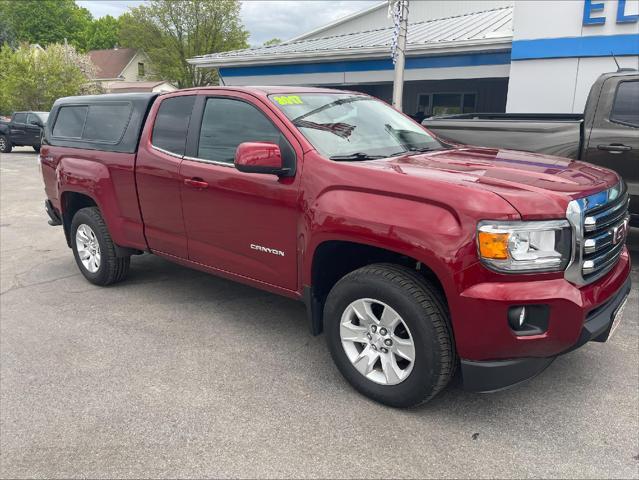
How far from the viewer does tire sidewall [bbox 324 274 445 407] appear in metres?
2.77

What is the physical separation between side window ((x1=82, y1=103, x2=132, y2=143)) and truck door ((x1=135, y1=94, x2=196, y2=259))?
38 centimetres

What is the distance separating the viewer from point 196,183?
393 centimetres

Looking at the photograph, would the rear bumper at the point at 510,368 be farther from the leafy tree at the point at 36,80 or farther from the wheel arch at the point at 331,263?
the leafy tree at the point at 36,80

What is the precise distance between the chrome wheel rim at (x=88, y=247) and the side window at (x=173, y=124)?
4.50 ft

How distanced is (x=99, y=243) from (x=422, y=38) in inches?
437

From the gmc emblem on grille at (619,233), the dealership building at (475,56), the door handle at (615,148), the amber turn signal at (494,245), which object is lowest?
the gmc emblem on grille at (619,233)

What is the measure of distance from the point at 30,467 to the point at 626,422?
10.2 feet

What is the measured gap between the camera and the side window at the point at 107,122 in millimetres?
4719

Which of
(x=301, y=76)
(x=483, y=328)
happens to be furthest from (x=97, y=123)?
(x=301, y=76)

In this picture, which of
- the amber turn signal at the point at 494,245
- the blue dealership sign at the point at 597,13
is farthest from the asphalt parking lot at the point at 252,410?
the blue dealership sign at the point at 597,13

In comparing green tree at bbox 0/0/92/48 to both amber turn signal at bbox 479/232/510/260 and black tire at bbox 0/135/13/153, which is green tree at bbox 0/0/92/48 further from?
amber turn signal at bbox 479/232/510/260

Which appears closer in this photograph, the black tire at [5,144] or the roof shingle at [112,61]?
the black tire at [5,144]

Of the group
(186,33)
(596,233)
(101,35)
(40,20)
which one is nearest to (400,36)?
(596,233)

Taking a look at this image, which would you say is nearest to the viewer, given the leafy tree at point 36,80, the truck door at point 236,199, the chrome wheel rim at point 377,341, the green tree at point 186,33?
the chrome wheel rim at point 377,341
